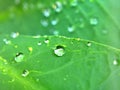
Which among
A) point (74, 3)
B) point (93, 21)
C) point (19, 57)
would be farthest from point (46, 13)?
point (19, 57)

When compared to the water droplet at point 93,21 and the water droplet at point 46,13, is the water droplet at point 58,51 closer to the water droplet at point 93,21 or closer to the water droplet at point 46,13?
the water droplet at point 93,21

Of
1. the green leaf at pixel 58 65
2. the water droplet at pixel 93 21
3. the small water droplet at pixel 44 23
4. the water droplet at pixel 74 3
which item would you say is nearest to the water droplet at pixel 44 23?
the small water droplet at pixel 44 23

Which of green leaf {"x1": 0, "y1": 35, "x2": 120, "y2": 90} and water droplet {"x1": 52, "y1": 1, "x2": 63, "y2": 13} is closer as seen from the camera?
green leaf {"x1": 0, "y1": 35, "x2": 120, "y2": 90}

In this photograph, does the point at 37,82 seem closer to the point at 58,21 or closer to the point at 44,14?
the point at 58,21

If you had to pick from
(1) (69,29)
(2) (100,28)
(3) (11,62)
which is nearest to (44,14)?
(1) (69,29)

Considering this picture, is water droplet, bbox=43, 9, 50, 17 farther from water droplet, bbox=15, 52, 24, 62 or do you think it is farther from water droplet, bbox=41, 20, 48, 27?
water droplet, bbox=15, 52, 24, 62

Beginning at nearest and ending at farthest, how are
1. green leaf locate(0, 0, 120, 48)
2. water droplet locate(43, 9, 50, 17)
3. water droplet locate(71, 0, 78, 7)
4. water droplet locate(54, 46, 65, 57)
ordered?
water droplet locate(54, 46, 65, 57)
green leaf locate(0, 0, 120, 48)
water droplet locate(71, 0, 78, 7)
water droplet locate(43, 9, 50, 17)

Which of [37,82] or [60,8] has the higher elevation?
Answer: [60,8]

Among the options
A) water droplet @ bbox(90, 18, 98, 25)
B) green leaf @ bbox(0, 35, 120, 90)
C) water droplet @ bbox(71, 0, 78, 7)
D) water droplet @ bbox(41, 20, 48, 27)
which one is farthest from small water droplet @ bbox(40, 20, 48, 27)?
green leaf @ bbox(0, 35, 120, 90)
